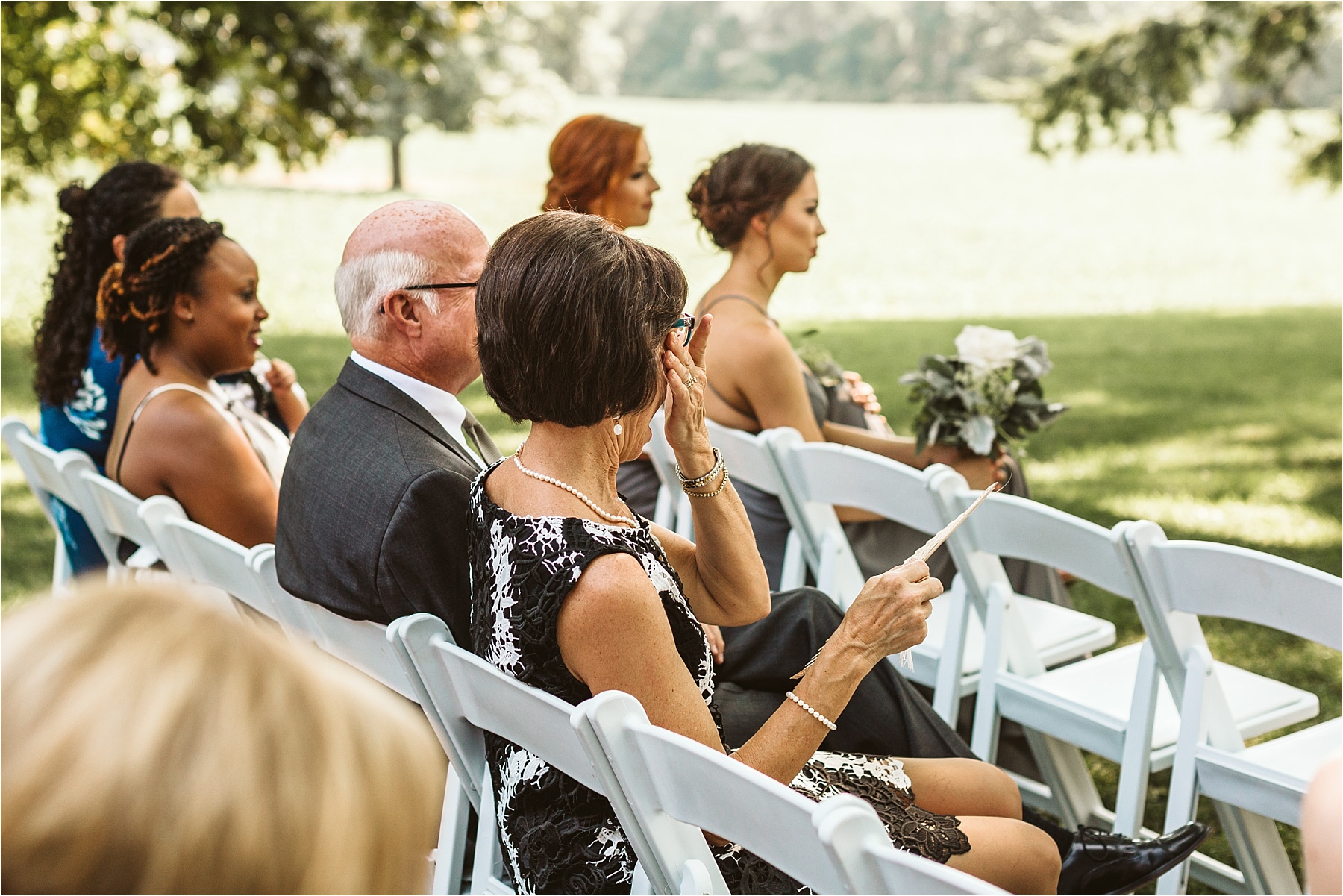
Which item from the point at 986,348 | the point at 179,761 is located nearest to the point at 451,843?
the point at 179,761

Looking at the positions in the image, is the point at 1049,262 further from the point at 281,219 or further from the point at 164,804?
the point at 164,804

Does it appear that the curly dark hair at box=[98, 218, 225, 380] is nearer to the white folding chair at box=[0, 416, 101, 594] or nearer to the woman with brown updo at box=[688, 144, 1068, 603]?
the white folding chair at box=[0, 416, 101, 594]

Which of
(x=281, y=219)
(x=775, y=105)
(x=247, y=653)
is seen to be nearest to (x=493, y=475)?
(x=247, y=653)

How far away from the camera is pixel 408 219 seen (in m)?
2.80

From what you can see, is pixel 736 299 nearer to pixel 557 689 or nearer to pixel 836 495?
pixel 836 495

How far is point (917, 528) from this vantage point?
3.36 meters

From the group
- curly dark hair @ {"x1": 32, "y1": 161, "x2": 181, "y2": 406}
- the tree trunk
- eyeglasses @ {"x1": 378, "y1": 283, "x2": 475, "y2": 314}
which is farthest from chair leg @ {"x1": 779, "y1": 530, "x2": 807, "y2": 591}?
the tree trunk

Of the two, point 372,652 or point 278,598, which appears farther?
point 278,598

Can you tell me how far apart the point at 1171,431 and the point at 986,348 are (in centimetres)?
563

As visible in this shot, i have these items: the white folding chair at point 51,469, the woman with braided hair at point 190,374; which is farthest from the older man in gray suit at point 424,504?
the white folding chair at point 51,469

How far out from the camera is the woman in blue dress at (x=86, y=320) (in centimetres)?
415

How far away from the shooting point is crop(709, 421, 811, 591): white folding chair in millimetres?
3436

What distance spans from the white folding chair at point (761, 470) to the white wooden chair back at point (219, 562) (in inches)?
50.8

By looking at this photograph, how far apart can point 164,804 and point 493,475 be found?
1.49 m
